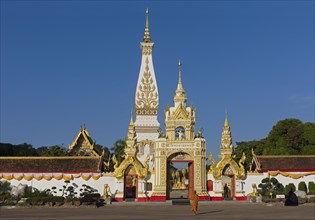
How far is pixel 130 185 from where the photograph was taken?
39.6m

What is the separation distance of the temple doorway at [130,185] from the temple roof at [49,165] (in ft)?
8.28

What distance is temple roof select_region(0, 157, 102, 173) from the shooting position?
34847 mm

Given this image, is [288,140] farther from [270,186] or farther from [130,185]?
[130,185]

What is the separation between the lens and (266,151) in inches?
1861

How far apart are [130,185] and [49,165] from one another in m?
7.74

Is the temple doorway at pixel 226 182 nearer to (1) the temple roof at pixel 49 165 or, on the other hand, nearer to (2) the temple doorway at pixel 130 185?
(2) the temple doorway at pixel 130 185

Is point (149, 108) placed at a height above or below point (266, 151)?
above

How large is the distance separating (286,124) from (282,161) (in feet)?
57.5

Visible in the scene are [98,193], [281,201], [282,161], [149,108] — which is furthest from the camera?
[149,108]

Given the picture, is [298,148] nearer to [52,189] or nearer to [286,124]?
[286,124]

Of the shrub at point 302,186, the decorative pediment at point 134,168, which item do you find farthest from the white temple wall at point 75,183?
the shrub at point 302,186

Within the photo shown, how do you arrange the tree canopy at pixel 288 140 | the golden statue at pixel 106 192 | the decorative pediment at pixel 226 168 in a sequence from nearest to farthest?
the golden statue at pixel 106 192, the decorative pediment at pixel 226 168, the tree canopy at pixel 288 140

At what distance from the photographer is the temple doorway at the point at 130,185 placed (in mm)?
33844

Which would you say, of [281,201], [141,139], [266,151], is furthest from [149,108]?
[281,201]
